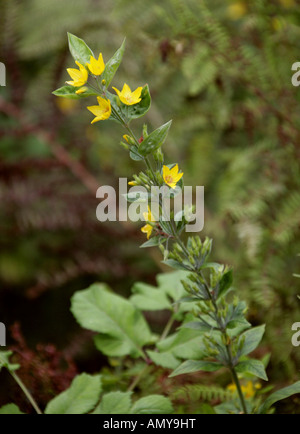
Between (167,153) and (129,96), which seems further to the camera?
(167,153)

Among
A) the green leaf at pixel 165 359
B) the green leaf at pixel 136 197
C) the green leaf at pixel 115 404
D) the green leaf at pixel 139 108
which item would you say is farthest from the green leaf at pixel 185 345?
the green leaf at pixel 139 108

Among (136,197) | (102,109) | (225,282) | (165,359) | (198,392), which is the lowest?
(198,392)

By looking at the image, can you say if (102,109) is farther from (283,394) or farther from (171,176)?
(283,394)

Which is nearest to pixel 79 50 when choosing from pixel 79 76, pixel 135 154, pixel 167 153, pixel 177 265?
pixel 79 76

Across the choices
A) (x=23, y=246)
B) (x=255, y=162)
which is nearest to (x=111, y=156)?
(x=23, y=246)

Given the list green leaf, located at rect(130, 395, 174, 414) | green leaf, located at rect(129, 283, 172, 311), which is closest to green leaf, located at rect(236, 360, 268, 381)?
green leaf, located at rect(130, 395, 174, 414)

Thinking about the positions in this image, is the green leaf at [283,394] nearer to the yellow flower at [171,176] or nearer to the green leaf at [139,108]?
the yellow flower at [171,176]

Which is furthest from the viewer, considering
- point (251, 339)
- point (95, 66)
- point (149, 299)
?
point (149, 299)

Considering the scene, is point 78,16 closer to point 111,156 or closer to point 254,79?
point 111,156
